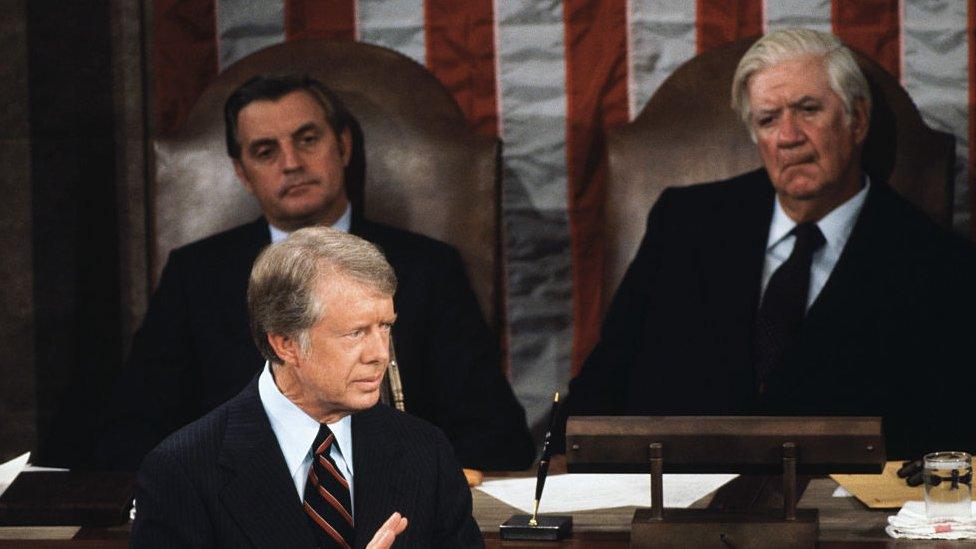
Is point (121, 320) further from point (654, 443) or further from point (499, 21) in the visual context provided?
point (654, 443)

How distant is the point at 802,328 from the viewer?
137 inches

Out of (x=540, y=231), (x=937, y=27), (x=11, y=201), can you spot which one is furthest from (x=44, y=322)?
(x=937, y=27)

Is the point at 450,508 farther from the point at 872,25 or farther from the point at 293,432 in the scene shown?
the point at 872,25

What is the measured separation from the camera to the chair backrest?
159 inches

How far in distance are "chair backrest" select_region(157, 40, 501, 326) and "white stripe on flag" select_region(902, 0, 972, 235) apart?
4.17 feet

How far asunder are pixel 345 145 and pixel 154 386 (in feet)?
2.60

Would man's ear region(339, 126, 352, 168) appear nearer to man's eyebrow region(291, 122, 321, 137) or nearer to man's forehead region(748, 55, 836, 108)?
man's eyebrow region(291, 122, 321, 137)

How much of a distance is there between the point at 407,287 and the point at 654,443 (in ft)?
4.60

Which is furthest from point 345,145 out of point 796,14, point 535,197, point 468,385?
point 796,14

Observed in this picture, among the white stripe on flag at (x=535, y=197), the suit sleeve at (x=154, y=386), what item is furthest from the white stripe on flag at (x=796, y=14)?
the suit sleeve at (x=154, y=386)

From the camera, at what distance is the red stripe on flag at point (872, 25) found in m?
4.34

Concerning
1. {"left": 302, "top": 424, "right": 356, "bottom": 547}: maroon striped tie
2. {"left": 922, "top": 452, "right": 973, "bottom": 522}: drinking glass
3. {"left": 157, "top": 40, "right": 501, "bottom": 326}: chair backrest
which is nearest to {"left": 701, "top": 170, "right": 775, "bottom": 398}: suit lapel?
{"left": 157, "top": 40, "right": 501, "bottom": 326}: chair backrest

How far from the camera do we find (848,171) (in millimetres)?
3611

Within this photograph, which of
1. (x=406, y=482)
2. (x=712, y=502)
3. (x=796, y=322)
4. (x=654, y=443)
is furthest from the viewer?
(x=796, y=322)
